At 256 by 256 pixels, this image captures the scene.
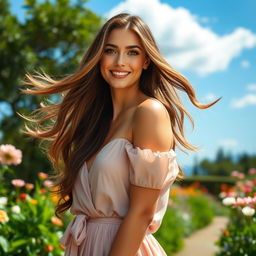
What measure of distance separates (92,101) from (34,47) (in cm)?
1667

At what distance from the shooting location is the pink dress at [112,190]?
2.10m

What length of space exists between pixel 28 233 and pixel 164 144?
2547mm

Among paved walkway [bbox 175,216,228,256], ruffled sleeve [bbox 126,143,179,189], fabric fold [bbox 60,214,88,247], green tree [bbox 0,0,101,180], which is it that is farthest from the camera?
green tree [bbox 0,0,101,180]

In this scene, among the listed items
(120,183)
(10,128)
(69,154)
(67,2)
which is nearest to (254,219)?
(69,154)

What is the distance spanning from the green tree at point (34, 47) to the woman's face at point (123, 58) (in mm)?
15058

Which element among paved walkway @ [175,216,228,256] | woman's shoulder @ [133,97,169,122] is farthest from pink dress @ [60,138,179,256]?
paved walkway @ [175,216,228,256]

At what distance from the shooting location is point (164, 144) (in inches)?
84.2

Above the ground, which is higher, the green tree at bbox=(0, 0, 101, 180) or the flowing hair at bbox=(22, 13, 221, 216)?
the green tree at bbox=(0, 0, 101, 180)

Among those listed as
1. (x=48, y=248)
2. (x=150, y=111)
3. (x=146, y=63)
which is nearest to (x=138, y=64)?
(x=146, y=63)

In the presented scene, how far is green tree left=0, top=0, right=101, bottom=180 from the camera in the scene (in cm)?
1744

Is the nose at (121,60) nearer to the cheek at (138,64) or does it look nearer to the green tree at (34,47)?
the cheek at (138,64)

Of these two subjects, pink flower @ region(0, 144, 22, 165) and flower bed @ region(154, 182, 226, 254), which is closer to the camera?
pink flower @ region(0, 144, 22, 165)

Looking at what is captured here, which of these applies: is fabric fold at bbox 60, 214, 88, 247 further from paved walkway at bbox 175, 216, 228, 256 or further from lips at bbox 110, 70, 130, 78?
paved walkway at bbox 175, 216, 228, 256

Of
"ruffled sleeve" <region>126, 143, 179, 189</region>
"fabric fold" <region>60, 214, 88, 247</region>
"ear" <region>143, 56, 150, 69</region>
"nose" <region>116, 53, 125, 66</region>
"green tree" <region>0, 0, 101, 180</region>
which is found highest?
"green tree" <region>0, 0, 101, 180</region>
